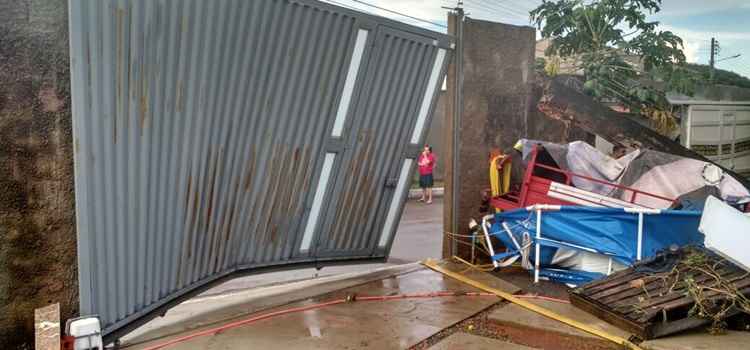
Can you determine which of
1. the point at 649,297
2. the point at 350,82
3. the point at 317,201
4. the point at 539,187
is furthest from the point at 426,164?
the point at 649,297

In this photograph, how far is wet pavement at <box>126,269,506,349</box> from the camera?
439 centimetres

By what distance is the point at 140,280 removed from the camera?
4254 mm

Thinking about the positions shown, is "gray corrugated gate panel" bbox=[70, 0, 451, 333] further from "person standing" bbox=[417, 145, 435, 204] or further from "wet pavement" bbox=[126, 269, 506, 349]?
"person standing" bbox=[417, 145, 435, 204]

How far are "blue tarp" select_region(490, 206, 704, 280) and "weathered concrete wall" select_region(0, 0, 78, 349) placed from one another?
4648 millimetres

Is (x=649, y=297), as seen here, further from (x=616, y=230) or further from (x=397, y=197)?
(x=397, y=197)

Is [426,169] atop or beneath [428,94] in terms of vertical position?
beneath

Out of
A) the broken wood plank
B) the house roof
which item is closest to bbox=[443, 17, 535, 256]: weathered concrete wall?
the broken wood plank

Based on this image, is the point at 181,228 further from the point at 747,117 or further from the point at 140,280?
the point at 747,117

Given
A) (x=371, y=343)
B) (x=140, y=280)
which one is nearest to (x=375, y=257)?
(x=371, y=343)

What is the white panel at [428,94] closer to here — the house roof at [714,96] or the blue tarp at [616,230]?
the blue tarp at [616,230]

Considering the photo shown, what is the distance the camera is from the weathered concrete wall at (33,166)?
3.70 meters

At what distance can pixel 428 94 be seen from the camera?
6.67 meters

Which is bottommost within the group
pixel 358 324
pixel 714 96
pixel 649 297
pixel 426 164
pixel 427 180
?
pixel 358 324

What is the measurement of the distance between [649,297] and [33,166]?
15.8 ft
